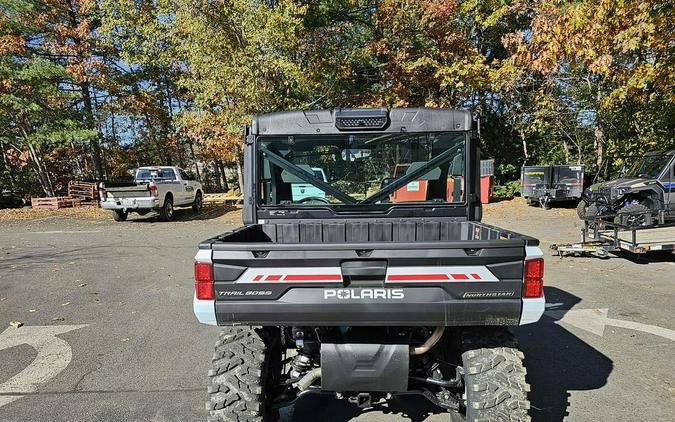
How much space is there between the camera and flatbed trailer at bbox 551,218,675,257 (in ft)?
23.5

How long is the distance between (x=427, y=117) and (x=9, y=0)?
21.6 metres

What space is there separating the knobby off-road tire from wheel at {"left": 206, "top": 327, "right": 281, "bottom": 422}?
1.24 m

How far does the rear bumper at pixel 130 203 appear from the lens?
14336 millimetres

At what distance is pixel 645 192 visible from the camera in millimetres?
10602

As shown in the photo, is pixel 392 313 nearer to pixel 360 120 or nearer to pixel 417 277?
pixel 417 277

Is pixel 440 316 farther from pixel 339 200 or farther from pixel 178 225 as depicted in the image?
pixel 178 225

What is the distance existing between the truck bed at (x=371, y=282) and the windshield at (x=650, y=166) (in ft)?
35.4

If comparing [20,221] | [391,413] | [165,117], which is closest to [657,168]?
[391,413]

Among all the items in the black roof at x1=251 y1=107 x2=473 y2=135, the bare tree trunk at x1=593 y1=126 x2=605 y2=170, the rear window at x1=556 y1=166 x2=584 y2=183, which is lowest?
the rear window at x1=556 y1=166 x2=584 y2=183

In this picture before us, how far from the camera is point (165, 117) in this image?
24.0 metres

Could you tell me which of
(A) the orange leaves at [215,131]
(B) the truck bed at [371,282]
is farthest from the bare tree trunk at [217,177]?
(B) the truck bed at [371,282]

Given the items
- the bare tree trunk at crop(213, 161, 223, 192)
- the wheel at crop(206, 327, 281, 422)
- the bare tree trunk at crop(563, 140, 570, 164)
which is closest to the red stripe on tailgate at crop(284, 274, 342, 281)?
the wheel at crop(206, 327, 281, 422)

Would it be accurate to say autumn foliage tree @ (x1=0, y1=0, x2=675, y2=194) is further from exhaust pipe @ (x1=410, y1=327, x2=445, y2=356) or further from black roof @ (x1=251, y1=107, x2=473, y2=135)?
exhaust pipe @ (x1=410, y1=327, x2=445, y2=356)


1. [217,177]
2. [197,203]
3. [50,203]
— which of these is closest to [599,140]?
[197,203]
